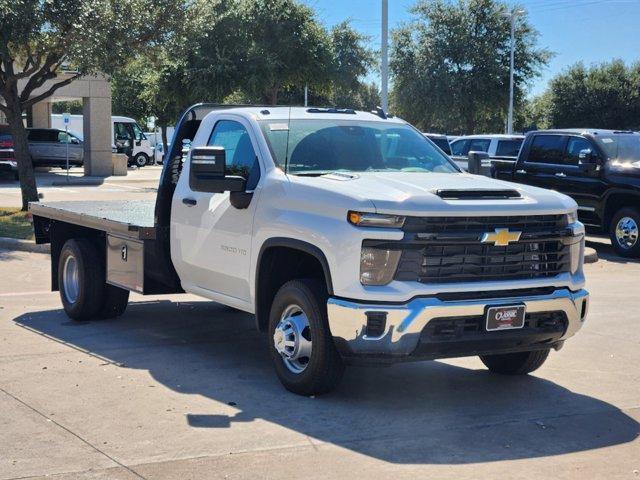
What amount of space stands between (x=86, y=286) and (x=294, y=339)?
3354 mm

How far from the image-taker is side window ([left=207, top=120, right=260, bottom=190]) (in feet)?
24.0

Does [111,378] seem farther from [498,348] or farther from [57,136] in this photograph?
[57,136]

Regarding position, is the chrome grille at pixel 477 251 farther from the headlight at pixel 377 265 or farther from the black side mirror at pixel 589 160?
the black side mirror at pixel 589 160

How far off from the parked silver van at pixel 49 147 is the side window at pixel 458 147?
18.1 m

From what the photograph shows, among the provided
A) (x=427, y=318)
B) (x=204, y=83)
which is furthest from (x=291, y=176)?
(x=204, y=83)

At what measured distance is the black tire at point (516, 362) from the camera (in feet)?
24.1

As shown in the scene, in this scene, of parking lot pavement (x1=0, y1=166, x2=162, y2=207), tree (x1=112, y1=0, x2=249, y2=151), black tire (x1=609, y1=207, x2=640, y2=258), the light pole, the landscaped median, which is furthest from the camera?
tree (x1=112, y1=0, x2=249, y2=151)

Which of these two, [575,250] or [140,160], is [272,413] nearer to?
[575,250]

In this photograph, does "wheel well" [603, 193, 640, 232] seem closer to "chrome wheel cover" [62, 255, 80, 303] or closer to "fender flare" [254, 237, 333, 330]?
"chrome wheel cover" [62, 255, 80, 303]

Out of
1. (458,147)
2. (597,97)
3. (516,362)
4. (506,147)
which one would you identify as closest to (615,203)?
(506,147)

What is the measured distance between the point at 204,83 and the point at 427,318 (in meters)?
25.4

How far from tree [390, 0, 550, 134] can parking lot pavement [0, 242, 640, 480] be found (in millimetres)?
36779

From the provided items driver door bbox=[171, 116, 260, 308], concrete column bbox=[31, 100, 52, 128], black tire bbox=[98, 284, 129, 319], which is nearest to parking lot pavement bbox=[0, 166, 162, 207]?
concrete column bbox=[31, 100, 52, 128]

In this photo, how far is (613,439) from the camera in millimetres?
5945
